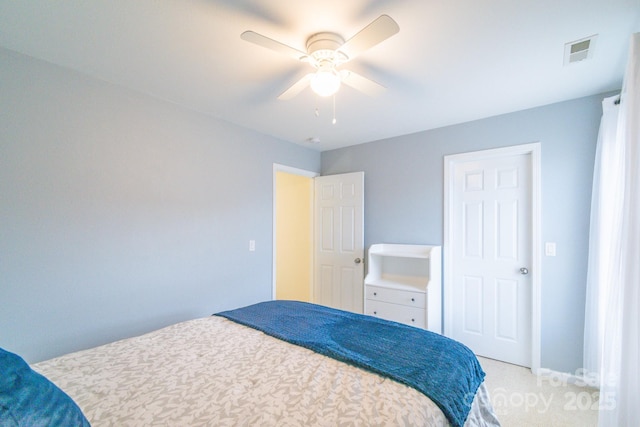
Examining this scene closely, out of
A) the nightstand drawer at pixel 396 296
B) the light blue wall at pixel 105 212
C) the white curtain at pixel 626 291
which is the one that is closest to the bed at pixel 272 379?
the white curtain at pixel 626 291

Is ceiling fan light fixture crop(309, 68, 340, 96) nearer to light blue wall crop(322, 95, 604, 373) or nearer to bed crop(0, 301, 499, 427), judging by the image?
bed crop(0, 301, 499, 427)

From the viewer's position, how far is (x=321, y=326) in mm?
1785

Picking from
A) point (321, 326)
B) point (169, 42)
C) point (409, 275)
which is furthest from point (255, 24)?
point (409, 275)

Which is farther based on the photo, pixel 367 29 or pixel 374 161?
pixel 374 161

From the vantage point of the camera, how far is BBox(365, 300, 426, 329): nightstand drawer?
109 inches

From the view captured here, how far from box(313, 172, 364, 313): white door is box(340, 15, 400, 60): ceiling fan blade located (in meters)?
2.18

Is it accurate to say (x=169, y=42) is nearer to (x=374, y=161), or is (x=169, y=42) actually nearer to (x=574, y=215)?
(x=374, y=161)

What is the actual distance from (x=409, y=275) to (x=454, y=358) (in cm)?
188

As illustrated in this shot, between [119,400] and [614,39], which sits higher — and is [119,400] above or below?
below

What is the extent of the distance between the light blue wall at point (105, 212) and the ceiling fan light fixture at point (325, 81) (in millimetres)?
1555

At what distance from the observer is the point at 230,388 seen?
1.12 m

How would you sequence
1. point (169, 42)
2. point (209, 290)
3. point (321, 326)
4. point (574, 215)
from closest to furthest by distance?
point (169, 42) → point (321, 326) → point (574, 215) → point (209, 290)

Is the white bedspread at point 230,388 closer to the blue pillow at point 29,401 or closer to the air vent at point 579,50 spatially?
the blue pillow at point 29,401

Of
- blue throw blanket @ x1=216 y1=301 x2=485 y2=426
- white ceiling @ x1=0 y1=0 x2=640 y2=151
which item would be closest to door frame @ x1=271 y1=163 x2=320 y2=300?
white ceiling @ x1=0 y1=0 x2=640 y2=151
